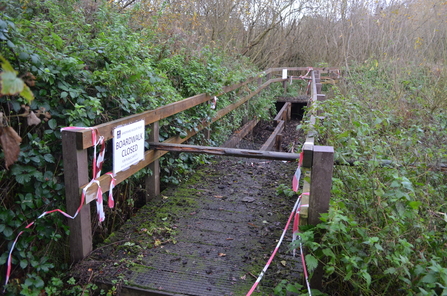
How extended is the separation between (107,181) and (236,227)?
1456 mm

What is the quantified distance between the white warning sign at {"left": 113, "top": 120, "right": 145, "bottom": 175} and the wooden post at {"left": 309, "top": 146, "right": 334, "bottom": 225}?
6.22ft

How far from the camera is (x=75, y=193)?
3078 millimetres

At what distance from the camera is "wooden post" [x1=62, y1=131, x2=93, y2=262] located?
9.87ft

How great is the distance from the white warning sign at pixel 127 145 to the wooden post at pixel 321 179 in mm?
1895

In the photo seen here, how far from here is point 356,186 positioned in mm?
3209

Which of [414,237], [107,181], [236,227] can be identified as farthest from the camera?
[236,227]

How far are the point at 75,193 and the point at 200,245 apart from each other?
1272mm

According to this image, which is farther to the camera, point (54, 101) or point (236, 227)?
point (236, 227)

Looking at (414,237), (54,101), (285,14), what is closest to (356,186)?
(414,237)

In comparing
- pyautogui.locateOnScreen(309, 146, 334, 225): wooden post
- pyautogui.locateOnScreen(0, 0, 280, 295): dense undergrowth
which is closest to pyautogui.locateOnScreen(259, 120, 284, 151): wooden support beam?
pyautogui.locateOnScreen(0, 0, 280, 295): dense undergrowth

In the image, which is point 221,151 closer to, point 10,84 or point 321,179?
point 321,179

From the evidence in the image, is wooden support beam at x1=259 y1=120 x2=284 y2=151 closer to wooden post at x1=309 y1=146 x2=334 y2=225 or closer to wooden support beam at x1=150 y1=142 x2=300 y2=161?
wooden support beam at x1=150 y1=142 x2=300 y2=161

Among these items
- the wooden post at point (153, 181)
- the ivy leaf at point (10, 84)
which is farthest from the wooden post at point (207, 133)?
the ivy leaf at point (10, 84)

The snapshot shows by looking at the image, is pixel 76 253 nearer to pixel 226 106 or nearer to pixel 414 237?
pixel 414 237
